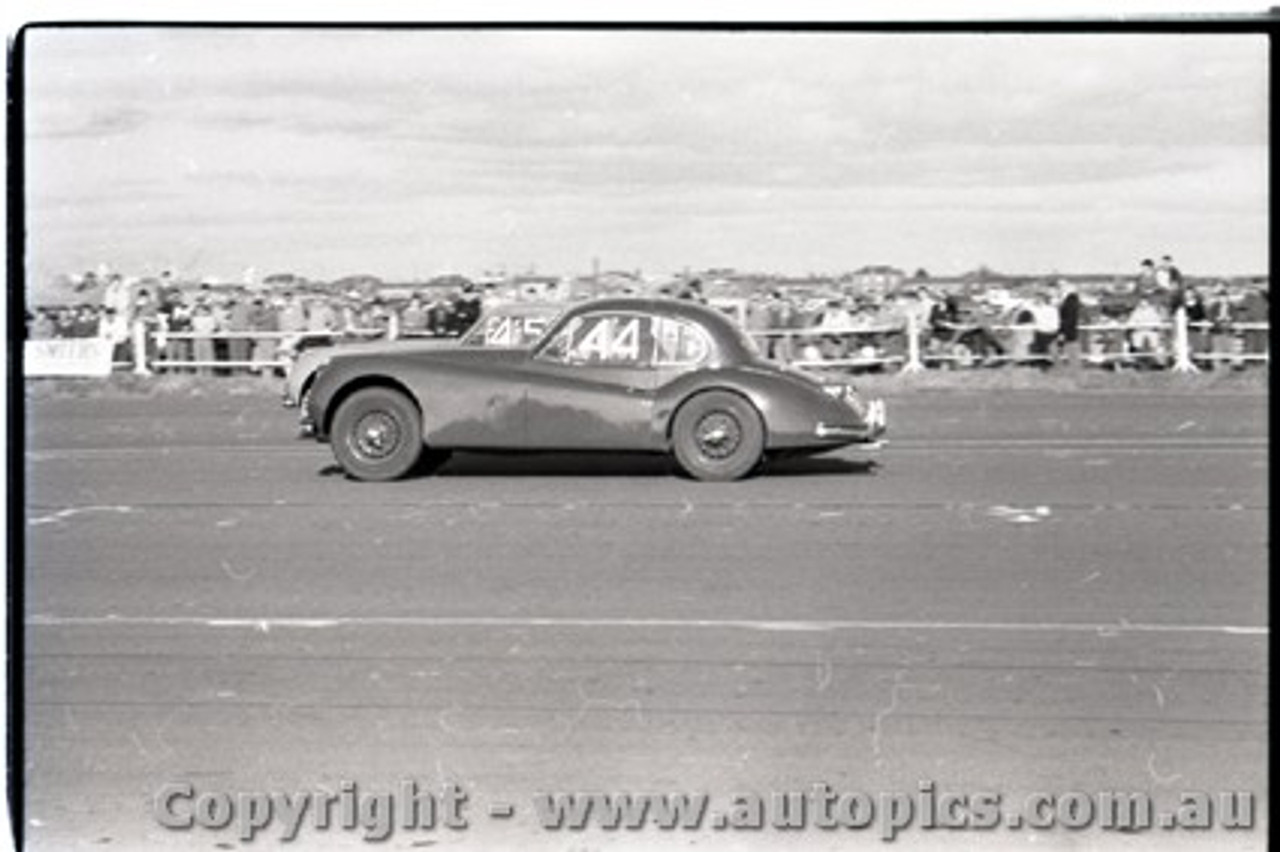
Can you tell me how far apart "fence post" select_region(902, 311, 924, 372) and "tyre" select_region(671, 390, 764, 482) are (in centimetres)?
37

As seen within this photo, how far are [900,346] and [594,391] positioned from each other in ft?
2.08

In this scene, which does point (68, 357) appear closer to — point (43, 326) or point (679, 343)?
point (43, 326)

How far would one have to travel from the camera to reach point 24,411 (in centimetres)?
432

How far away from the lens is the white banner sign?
4.36 m

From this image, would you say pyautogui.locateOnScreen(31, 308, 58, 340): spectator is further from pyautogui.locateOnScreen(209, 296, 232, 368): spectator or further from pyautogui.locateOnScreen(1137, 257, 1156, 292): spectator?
pyautogui.locateOnScreen(1137, 257, 1156, 292): spectator

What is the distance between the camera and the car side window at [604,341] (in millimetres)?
4773

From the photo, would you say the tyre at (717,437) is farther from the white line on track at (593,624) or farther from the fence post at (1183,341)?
the fence post at (1183,341)

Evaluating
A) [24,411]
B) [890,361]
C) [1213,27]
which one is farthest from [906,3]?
[24,411]

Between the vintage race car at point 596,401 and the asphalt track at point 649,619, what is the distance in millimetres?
66

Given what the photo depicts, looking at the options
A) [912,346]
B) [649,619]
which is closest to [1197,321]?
[912,346]

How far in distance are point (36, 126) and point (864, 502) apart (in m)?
1.89

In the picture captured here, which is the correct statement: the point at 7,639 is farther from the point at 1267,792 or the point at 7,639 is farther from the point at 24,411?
the point at 1267,792

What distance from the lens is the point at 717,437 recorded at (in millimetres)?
5086

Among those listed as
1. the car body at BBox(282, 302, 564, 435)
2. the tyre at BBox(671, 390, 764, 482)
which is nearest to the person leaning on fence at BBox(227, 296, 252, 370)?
the car body at BBox(282, 302, 564, 435)
